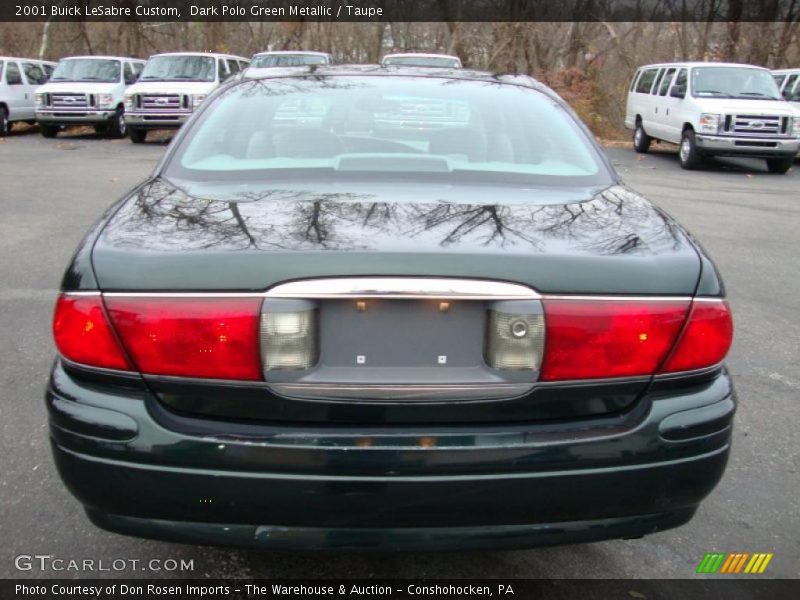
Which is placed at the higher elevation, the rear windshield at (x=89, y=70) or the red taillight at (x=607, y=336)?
the red taillight at (x=607, y=336)

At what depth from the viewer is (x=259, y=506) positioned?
1.93 meters

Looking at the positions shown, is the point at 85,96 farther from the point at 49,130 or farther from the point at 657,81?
the point at 657,81

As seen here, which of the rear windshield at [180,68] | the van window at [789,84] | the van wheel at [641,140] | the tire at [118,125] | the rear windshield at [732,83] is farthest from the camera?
the tire at [118,125]

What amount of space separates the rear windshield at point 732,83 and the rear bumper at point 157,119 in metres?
10.8

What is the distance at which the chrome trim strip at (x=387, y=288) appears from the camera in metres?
1.87

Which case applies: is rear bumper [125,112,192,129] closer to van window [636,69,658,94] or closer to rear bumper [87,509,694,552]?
van window [636,69,658,94]

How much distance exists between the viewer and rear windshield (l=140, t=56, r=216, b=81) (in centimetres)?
1794

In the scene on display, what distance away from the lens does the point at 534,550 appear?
9.04 feet

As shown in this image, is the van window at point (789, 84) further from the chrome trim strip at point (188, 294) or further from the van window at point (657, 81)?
the chrome trim strip at point (188, 294)

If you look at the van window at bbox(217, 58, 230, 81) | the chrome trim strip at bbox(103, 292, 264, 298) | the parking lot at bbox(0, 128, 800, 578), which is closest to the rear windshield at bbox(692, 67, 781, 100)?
the parking lot at bbox(0, 128, 800, 578)

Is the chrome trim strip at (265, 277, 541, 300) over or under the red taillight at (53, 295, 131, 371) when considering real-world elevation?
over

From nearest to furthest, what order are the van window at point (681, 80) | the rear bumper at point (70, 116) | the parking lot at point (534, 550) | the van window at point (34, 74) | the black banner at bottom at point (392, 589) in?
the black banner at bottom at point (392, 589), the parking lot at point (534, 550), the van window at point (681, 80), the rear bumper at point (70, 116), the van window at point (34, 74)

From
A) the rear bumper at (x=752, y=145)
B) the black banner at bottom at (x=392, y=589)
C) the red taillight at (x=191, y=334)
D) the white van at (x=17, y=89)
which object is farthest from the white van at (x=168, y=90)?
the red taillight at (x=191, y=334)

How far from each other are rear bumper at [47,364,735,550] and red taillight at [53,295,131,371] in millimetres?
80
